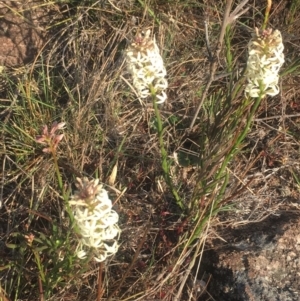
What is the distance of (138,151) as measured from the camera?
2.17 metres

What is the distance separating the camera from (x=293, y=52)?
2.35 metres

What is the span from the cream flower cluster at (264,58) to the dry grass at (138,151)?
22 cm

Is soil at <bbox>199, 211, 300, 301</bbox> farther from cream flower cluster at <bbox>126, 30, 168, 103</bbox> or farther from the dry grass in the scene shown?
cream flower cluster at <bbox>126, 30, 168, 103</bbox>

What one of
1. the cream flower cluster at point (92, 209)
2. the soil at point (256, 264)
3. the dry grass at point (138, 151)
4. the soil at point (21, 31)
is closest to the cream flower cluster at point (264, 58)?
the dry grass at point (138, 151)

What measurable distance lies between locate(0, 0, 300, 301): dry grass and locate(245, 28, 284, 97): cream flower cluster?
0.73 feet

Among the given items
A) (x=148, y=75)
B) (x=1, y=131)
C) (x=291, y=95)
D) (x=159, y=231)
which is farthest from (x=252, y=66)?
Answer: (x=1, y=131)

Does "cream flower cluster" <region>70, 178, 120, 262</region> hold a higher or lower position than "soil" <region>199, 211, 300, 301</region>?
higher

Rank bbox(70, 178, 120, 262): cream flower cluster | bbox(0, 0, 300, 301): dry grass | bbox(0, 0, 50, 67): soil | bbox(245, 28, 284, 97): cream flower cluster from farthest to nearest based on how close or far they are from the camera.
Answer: bbox(0, 0, 50, 67): soil
bbox(0, 0, 300, 301): dry grass
bbox(245, 28, 284, 97): cream flower cluster
bbox(70, 178, 120, 262): cream flower cluster

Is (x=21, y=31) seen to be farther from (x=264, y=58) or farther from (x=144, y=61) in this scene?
(x=264, y=58)

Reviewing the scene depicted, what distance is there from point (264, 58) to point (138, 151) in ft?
2.88

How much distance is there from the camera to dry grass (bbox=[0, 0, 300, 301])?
1.83 metres

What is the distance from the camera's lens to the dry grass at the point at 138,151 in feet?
6.00

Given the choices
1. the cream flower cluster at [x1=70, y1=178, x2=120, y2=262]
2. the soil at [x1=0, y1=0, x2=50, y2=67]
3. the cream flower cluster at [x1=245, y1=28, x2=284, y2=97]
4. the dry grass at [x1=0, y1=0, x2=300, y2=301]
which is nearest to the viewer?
the cream flower cluster at [x1=70, y1=178, x2=120, y2=262]

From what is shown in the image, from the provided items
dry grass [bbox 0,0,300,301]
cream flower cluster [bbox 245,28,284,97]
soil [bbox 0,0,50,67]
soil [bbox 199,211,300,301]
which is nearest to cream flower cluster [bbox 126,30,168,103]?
cream flower cluster [bbox 245,28,284,97]
